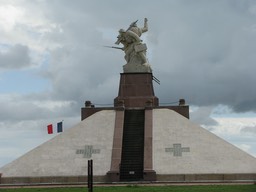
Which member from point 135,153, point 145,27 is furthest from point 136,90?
point 135,153

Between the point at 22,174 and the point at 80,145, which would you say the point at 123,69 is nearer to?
the point at 80,145

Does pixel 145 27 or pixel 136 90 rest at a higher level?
pixel 145 27

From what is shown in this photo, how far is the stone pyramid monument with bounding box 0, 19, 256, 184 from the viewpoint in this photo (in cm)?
3247

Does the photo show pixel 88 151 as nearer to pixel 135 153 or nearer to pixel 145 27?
pixel 135 153

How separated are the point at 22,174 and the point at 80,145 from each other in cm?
412

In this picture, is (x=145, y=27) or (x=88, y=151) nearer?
(x=88, y=151)

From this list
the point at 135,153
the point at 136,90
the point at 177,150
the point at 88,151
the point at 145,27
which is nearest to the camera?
the point at 177,150

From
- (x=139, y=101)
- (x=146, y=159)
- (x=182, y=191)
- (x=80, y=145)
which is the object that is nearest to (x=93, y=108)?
(x=139, y=101)

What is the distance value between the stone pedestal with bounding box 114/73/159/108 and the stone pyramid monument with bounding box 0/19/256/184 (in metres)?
0.36

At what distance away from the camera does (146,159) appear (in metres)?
33.7

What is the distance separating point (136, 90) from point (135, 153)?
7.58m

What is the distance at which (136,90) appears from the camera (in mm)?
41594

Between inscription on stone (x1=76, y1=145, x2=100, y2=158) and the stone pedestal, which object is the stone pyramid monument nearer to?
inscription on stone (x1=76, y1=145, x2=100, y2=158)

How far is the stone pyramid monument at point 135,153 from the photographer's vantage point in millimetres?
32469
